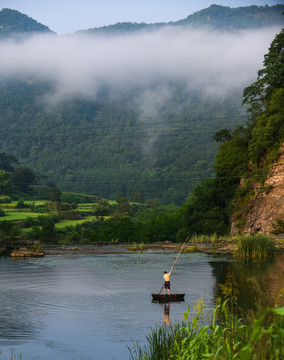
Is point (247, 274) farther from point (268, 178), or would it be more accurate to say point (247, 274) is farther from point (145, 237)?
point (145, 237)

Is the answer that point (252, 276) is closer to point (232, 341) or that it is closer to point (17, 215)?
point (232, 341)

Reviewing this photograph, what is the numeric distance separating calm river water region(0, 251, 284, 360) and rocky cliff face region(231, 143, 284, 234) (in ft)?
67.3

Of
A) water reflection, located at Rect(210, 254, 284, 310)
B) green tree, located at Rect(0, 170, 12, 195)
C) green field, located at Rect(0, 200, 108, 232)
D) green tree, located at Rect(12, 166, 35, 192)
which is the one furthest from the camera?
green tree, located at Rect(12, 166, 35, 192)

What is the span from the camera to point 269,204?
79.0 m

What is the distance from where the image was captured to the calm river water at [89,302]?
22.8 metres

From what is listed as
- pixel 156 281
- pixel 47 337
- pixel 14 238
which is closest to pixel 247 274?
pixel 156 281

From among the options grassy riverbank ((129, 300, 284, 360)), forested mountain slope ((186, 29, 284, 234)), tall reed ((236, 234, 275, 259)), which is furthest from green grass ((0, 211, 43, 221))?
grassy riverbank ((129, 300, 284, 360))

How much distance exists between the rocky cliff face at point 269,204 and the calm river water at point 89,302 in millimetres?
20499

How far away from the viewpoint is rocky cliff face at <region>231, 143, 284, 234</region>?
77.4 m

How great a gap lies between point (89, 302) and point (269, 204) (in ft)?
166

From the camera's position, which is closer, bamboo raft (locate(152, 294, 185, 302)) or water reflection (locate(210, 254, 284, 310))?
bamboo raft (locate(152, 294, 185, 302))

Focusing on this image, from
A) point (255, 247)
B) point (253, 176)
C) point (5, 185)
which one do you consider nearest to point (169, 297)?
point (255, 247)

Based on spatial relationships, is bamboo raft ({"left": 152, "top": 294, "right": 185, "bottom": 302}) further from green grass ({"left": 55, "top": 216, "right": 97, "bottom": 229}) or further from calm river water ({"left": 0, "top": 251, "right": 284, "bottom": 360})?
green grass ({"left": 55, "top": 216, "right": 97, "bottom": 229})

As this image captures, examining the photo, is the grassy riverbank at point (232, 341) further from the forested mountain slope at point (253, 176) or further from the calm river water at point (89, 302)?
the forested mountain slope at point (253, 176)
